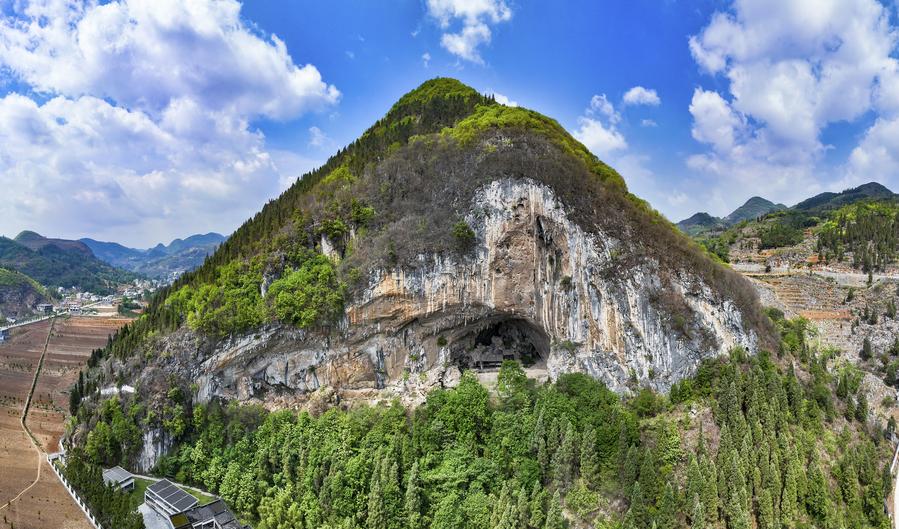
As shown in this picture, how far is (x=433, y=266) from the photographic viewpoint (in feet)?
106

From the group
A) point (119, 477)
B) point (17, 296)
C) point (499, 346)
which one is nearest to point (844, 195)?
point (499, 346)

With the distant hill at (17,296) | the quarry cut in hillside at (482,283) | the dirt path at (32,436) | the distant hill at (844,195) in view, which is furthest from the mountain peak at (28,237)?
the distant hill at (844,195)

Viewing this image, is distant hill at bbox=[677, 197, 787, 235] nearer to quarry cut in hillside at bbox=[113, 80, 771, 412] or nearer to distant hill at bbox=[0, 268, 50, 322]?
quarry cut in hillside at bbox=[113, 80, 771, 412]

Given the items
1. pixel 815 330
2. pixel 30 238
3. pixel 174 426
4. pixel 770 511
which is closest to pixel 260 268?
pixel 174 426

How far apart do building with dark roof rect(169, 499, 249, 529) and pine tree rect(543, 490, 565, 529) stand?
1655cm

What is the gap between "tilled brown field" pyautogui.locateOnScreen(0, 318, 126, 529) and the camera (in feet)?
88.7

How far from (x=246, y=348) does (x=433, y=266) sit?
1342 cm

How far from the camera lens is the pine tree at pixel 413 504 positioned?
78.6ft

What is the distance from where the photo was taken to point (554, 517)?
71.7ft

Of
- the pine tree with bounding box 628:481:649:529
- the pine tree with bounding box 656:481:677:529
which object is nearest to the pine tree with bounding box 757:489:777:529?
the pine tree with bounding box 656:481:677:529

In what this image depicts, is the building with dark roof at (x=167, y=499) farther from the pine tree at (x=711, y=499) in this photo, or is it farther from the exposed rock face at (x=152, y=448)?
the pine tree at (x=711, y=499)

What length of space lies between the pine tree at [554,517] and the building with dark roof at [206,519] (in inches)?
652

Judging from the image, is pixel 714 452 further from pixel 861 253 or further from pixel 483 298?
pixel 861 253

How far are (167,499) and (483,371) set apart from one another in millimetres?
21010
